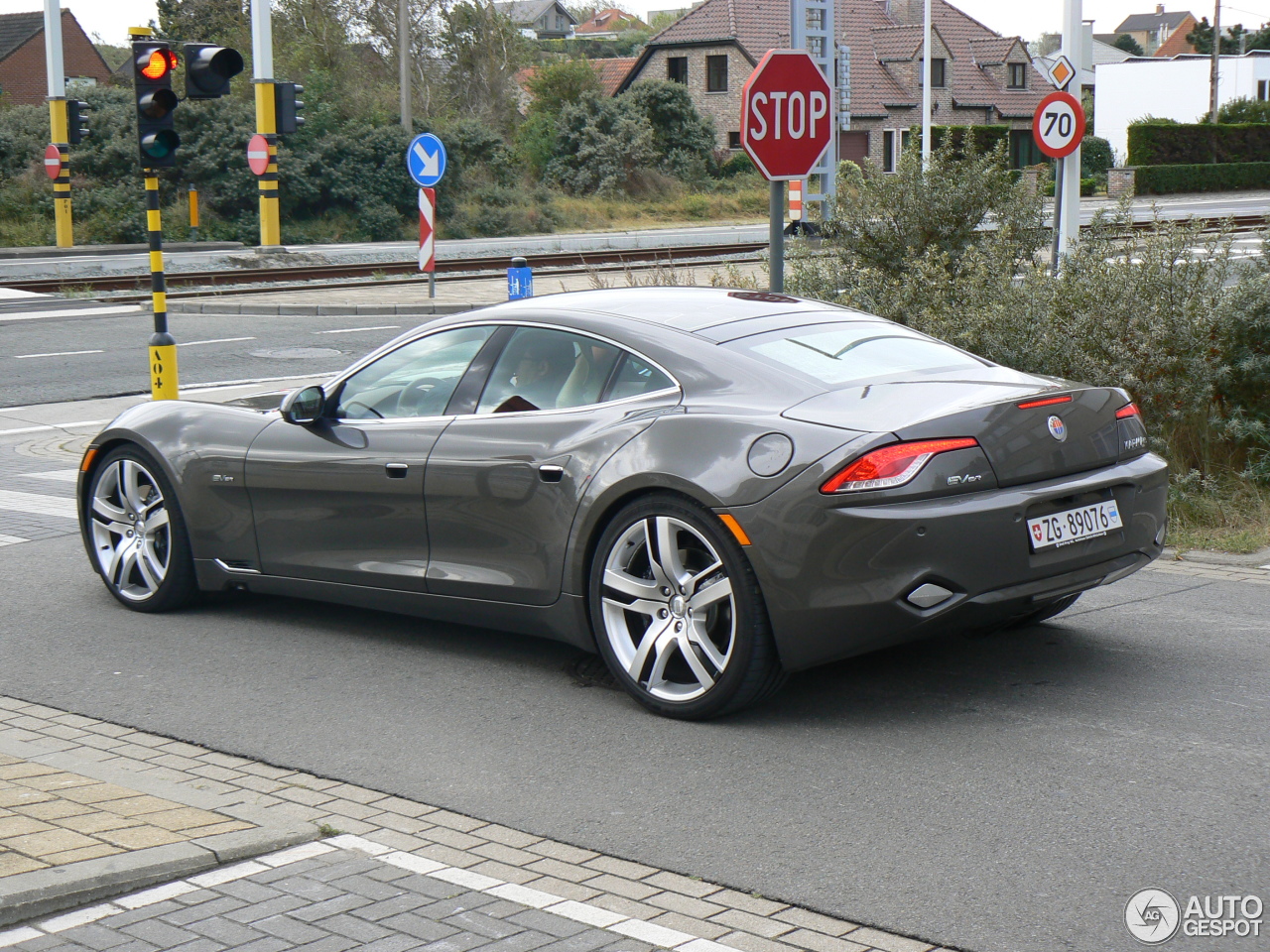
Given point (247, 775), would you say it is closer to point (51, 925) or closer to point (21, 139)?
point (51, 925)

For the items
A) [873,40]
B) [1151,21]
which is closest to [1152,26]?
[1151,21]

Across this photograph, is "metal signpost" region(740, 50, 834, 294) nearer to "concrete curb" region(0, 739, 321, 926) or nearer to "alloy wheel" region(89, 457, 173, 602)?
"alloy wheel" region(89, 457, 173, 602)

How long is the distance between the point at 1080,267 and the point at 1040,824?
578 cm

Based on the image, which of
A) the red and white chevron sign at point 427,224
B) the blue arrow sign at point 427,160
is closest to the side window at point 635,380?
the red and white chevron sign at point 427,224

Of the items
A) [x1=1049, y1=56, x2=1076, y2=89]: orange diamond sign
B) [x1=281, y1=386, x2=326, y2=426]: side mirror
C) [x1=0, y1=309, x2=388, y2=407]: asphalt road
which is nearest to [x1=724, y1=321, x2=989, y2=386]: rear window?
[x1=281, y1=386, x2=326, y2=426]: side mirror

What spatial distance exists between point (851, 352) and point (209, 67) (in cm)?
764

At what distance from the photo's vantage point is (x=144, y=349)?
60.4ft

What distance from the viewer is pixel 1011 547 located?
4.86 m

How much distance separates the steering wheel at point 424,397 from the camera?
5961 mm

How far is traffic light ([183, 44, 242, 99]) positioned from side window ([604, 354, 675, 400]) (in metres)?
7.13

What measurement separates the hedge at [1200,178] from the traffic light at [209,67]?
50073mm

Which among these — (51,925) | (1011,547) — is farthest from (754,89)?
(51,925)

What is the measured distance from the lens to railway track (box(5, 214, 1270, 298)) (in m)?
26.0

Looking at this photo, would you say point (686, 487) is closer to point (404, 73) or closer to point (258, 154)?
point (258, 154)
